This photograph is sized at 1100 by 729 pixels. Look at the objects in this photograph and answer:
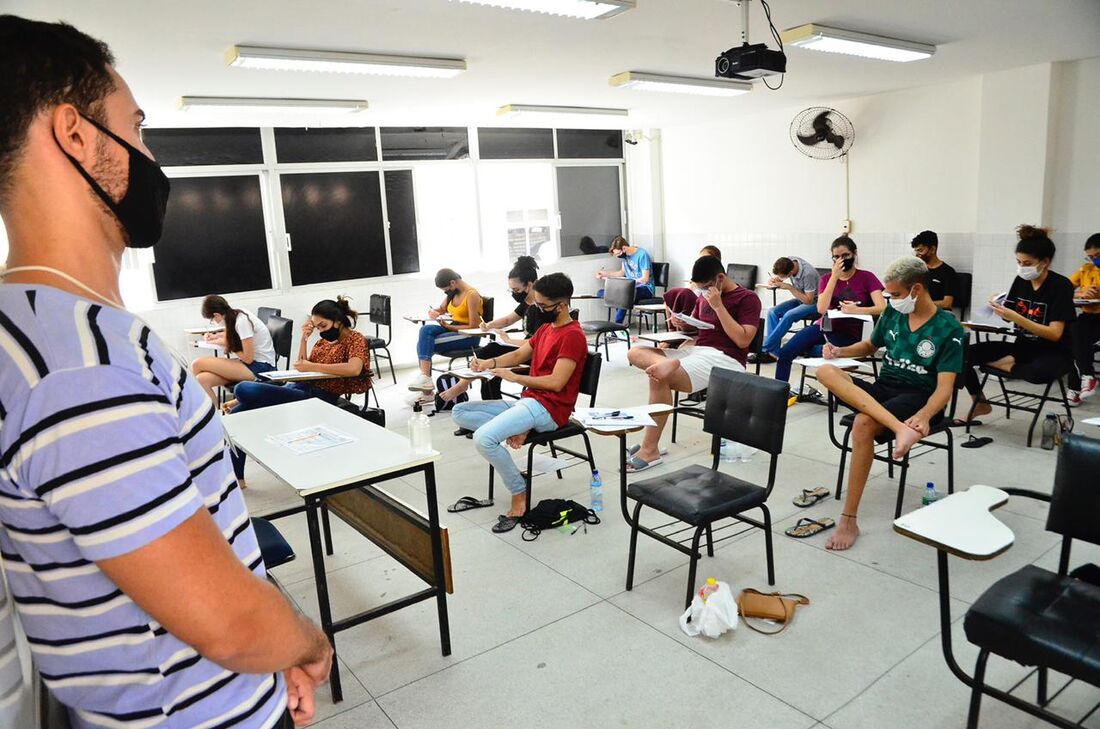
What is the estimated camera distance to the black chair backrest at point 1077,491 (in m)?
2.05

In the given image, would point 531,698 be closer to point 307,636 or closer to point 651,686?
point 651,686

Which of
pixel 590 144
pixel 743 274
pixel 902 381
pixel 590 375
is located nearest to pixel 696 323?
pixel 590 375

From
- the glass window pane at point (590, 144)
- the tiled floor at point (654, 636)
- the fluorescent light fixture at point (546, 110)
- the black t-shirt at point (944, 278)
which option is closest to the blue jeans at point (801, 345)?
the black t-shirt at point (944, 278)

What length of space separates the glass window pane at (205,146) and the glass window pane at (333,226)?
1.49 ft

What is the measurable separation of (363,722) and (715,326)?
326 centimetres

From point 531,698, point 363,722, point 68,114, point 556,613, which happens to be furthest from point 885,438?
point 68,114

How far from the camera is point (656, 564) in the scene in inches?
130

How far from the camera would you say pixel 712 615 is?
2689mm

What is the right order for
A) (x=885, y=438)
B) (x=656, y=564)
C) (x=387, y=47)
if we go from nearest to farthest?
(x=656, y=564), (x=885, y=438), (x=387, y=47)

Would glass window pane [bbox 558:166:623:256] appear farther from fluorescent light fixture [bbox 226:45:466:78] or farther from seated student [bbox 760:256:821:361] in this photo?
fluorescent light fixture [bbox 226:45:466:78]

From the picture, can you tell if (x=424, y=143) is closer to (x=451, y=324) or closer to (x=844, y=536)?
(x=451, y=324)

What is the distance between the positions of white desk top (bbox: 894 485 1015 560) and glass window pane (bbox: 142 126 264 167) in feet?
24.6

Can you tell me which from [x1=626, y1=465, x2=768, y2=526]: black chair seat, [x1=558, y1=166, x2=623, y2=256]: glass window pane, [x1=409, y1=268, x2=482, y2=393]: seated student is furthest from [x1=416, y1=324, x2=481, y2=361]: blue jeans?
[x1=626, y1=465, x2=768, y2=526]: black chair seat

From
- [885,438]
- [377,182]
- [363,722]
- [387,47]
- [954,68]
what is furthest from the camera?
[377,182]
